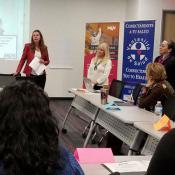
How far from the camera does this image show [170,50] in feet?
22.1

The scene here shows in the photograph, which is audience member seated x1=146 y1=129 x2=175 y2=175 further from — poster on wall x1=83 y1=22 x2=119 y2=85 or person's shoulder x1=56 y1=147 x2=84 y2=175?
poster on wall x1=83 y1=22 x2=119 y2=85

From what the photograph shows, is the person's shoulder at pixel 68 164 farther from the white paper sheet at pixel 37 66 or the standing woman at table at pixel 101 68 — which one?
the white paper sheet at pixel 37 66

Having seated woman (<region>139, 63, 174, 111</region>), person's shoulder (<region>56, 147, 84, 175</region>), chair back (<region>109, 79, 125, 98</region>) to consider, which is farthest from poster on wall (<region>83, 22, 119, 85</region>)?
person's shoulder (<region>56, 147, 84, 175</region>)

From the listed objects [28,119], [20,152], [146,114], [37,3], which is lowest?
[146,114]

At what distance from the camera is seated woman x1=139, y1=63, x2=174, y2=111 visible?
4.39 metres

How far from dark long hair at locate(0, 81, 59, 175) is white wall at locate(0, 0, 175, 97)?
802cm

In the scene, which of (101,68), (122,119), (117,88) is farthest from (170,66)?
(122,119)

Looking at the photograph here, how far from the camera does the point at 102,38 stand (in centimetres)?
905

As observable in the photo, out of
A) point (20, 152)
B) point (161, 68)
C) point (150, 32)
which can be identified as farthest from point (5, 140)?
point (150, 32)

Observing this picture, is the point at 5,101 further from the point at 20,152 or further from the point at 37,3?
the point at 37,3

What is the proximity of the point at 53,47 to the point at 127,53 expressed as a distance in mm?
2123

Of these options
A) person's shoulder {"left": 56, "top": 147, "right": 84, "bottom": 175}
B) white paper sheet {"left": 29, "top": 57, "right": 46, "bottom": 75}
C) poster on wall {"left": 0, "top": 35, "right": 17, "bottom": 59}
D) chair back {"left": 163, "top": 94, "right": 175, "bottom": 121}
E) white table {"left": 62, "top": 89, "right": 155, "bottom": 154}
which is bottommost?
white table {"left": 62, "top": 89, "right": 155, "bottom": 154}

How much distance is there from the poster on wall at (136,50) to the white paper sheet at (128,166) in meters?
5.18

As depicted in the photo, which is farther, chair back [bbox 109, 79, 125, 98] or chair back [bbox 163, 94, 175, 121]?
chair back [bbox 109, 79, 125, 98]
